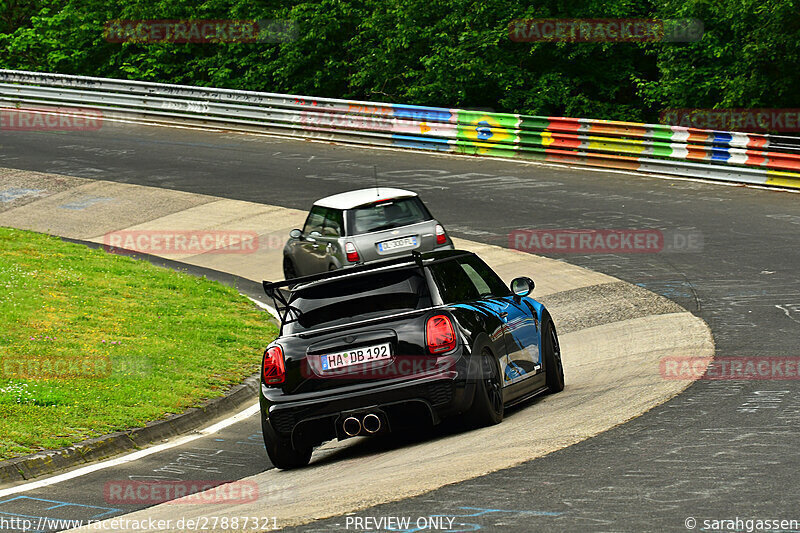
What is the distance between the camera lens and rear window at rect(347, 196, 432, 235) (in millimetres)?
16109

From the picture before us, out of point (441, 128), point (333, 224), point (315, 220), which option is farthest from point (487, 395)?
point (441, 128)

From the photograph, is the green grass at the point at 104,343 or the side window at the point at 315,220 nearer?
the green grass at the point at 104,343

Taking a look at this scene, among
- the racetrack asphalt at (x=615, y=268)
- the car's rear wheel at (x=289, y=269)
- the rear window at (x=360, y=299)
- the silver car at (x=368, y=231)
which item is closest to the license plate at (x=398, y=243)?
the silver car at (x=368, y=231)

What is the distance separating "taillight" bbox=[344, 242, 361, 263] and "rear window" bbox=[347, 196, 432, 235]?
24 cm

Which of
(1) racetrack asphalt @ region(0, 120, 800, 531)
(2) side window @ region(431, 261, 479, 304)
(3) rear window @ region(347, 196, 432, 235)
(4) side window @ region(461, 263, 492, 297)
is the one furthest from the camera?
(3) rear window @ region(347, 196, 432, 235)

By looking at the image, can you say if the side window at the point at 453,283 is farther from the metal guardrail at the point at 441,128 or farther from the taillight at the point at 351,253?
the metal guardrail at the point at 441,128

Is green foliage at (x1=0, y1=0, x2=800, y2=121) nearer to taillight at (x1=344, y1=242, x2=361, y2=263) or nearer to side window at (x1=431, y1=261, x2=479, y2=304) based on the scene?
taillight at (x1=344, y1=242, x2=361, y2=263)

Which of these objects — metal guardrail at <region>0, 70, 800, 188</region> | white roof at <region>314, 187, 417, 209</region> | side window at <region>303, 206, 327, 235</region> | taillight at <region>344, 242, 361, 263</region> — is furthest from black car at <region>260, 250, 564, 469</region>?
metal guardrail at <region>0, 70, 800, 188</region>

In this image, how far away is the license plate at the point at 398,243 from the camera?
16031 millimetres

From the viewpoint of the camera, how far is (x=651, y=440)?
751 centimetres

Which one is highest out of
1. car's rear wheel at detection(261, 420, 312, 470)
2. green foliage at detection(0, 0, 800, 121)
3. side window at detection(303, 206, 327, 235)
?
green foliage at detection(0, 0, 800, 121)

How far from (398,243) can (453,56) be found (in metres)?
16.1

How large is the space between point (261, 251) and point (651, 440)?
13.5 meters

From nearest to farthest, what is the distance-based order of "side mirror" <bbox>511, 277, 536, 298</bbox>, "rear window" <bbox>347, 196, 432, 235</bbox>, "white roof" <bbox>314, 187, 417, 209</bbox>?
"side mirror" <bbox>511, 277, 536, 298</bbox>, "rear window" <bbox>347, 196, 432, 235</bbox>, "white roof" <bbox>314, 187, 417, 209</bbox>
